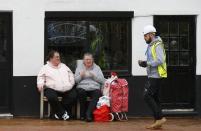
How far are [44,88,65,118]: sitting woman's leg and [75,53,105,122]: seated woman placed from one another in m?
0.47

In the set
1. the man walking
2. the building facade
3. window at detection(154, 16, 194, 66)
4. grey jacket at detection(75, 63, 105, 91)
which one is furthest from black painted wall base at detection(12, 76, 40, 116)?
window at detection(154, 16, 194, 66)

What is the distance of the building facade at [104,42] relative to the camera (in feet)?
43.9

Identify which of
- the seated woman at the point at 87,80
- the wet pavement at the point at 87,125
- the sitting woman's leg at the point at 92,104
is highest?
the seated woman at the point at 87,80

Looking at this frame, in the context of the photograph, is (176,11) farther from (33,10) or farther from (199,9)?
(33,10)

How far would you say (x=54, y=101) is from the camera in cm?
1283

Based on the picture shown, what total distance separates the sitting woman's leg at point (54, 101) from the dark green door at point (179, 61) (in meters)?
2.48

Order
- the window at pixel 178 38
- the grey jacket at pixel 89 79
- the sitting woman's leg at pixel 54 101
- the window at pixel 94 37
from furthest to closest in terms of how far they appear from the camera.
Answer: the window at pixel 178 38
the window at pixel 94 37
the grey jacket at pixel 89 79
the sitting woman's leg at pixel 54 101

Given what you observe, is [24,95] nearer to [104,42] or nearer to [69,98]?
[69,98]

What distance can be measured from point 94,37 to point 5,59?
204 cm

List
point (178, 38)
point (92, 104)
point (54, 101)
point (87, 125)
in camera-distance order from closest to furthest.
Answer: point (87, 125)
point (54, 101)
point (92, 104)
point (178, 38)

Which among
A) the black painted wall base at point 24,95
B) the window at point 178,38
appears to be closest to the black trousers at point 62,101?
the black painted wall base at point 24,95

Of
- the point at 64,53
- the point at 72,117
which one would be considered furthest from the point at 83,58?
the point at 72,117

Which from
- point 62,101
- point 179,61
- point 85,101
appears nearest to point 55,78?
point 62,101

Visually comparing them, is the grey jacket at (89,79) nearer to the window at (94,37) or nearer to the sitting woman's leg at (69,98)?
the sitting woman's leg at (69,98)
